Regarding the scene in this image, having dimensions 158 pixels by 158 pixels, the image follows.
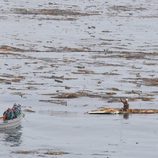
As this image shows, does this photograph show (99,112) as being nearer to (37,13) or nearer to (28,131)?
(28,131)

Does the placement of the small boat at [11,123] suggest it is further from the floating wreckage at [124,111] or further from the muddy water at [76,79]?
the floating wreckage at [124,111]

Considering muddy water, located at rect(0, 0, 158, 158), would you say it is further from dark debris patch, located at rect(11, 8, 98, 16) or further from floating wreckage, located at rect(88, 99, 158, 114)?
floating wreckage, located at rect(88, 99, 158, 114)

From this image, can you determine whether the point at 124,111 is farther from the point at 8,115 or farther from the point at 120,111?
the point at 8,115

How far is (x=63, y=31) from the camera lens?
4651 inches

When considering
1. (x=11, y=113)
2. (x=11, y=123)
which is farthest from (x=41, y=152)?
(x=11, y=113)

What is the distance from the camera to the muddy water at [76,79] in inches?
1988

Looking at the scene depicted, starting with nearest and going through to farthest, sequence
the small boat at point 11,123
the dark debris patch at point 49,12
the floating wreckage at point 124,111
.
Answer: the small boat at point 11,123, the floating wreckage at point 124,111, the dark debris patch at point 49,12

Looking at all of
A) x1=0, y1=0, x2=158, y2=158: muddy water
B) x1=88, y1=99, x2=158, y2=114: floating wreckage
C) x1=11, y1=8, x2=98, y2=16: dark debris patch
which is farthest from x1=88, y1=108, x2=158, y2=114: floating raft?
x1=11, y1=8, x2=98, y2=16: dark debris patch

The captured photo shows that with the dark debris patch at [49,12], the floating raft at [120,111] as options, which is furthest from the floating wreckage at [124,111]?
the dark debris patch at [49,12]

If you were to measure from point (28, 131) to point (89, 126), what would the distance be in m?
4.96

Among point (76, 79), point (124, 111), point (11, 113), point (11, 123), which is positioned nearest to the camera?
point (11, 123)

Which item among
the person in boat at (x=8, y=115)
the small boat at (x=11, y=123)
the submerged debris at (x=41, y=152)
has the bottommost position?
the submerged debris at (x=41, y=152)

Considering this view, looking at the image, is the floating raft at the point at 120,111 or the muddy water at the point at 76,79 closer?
the muddy water at the point at 76,79

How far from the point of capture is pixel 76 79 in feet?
248
